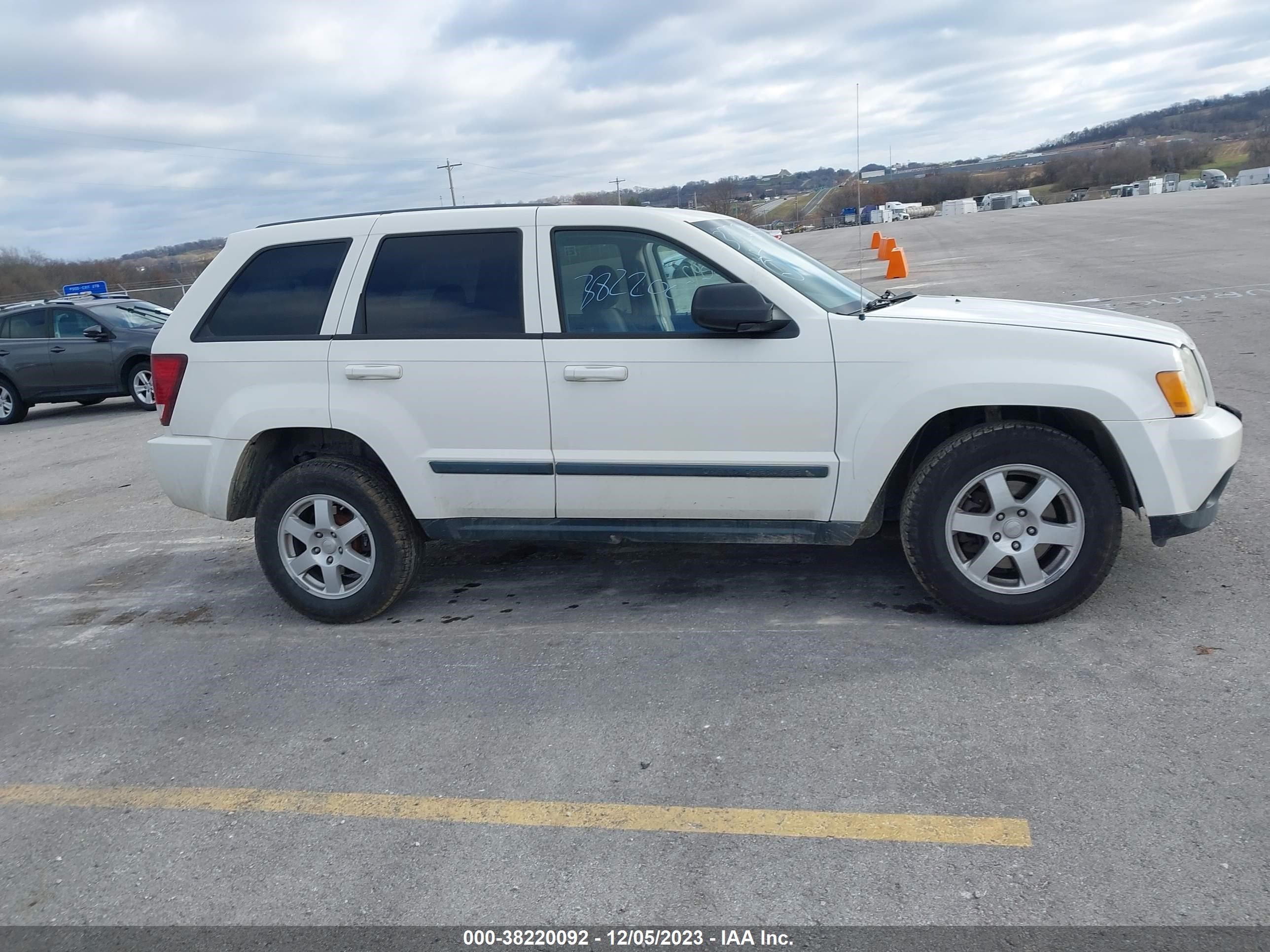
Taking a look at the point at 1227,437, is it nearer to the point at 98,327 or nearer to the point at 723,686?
the point at 723,686

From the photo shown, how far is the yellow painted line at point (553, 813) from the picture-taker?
3.02 metres

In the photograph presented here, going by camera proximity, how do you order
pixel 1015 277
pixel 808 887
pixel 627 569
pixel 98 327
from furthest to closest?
pixel 1015 277, pixel 98 327, pixel 627 569, pixel 808 887

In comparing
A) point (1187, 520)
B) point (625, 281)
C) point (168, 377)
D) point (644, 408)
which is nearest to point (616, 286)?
point (625, 281)

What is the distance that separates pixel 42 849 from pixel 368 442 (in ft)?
7.02

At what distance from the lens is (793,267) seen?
192 inches

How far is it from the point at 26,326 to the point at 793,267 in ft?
46.0

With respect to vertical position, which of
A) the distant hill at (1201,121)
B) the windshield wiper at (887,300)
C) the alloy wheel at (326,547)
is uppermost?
the distant hill at (1201,121)

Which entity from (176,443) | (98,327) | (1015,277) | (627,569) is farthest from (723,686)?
(1015,277)

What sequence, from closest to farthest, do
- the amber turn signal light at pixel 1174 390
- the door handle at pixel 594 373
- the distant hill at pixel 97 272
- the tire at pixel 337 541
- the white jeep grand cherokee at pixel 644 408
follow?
the amber turn signal light at pixel 1174 390, the white jeep grand cherokee at pixel 644 408, the door handle at pixel 594 373, the tire at pixel 337 541, the distant hill at pixel 97 272

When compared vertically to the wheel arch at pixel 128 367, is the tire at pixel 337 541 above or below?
below

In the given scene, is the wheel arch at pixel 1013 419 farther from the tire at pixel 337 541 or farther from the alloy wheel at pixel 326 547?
the alloy wheel at pixel 326 547

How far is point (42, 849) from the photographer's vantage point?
3.40 metres

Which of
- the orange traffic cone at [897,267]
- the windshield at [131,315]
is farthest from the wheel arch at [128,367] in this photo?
the orange traffic cone at [897,267]

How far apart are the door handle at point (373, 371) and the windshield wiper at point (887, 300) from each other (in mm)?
2166
